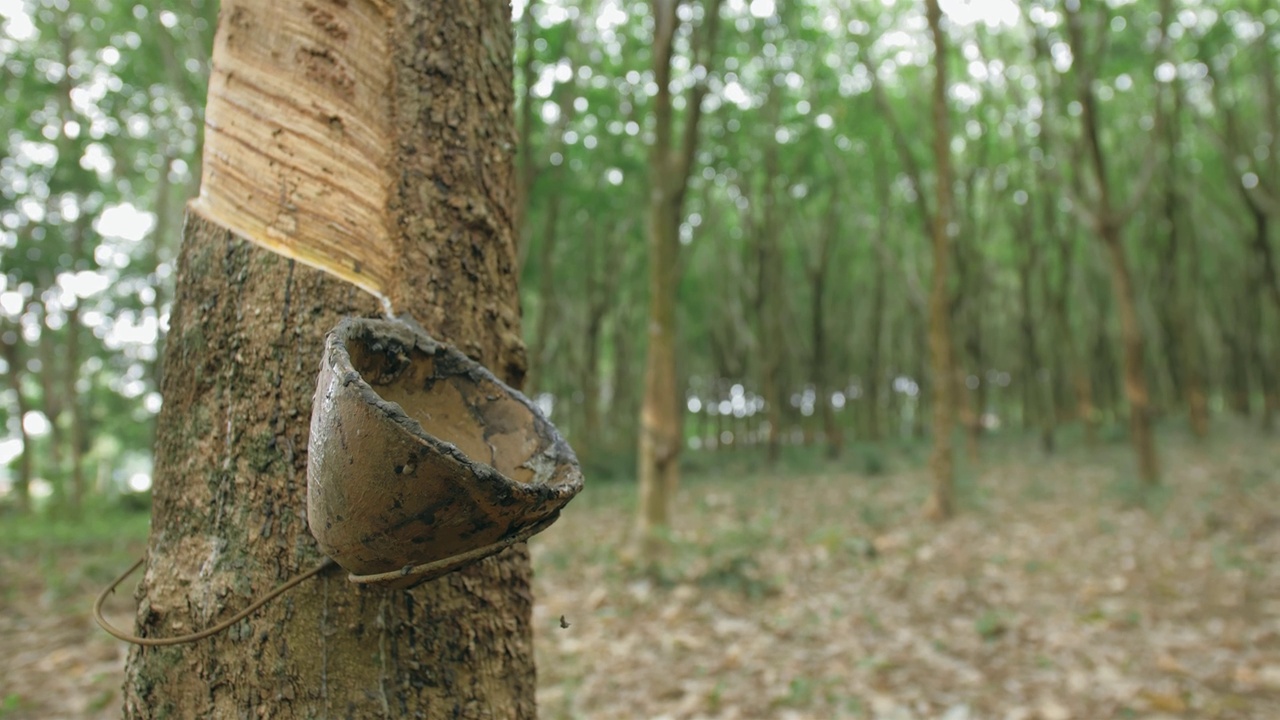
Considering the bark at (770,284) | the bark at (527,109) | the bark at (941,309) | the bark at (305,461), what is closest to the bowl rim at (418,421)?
the bark at (305,461)

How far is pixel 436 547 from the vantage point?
1.02 meters

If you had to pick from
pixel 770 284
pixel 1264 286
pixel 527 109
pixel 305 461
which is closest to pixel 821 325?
pixel 770 284

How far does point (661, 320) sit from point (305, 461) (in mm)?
5920

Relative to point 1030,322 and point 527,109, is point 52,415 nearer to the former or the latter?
point 527,109

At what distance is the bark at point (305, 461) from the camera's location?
123 centimetres

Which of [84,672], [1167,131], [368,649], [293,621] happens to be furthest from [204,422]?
[1167,131]

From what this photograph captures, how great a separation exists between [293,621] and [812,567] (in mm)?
5918

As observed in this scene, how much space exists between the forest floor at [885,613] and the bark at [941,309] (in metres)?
0.47

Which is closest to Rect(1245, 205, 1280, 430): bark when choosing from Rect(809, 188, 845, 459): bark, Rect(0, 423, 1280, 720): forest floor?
Rect(0, 423, 1280, 720): forest floor

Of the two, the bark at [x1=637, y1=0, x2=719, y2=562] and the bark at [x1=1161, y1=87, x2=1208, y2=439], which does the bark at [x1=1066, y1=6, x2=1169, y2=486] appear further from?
the bark at [x1=637, y1=0, x2=719, y2=562]

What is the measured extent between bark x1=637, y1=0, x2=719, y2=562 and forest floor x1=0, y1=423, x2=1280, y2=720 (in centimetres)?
49

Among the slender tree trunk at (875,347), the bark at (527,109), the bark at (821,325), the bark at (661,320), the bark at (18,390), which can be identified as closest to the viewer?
the bark at (661,320)

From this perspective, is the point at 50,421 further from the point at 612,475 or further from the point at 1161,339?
the point at 1161,339

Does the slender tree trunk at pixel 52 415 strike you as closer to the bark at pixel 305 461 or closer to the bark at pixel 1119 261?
the bark at pixel 305 461
